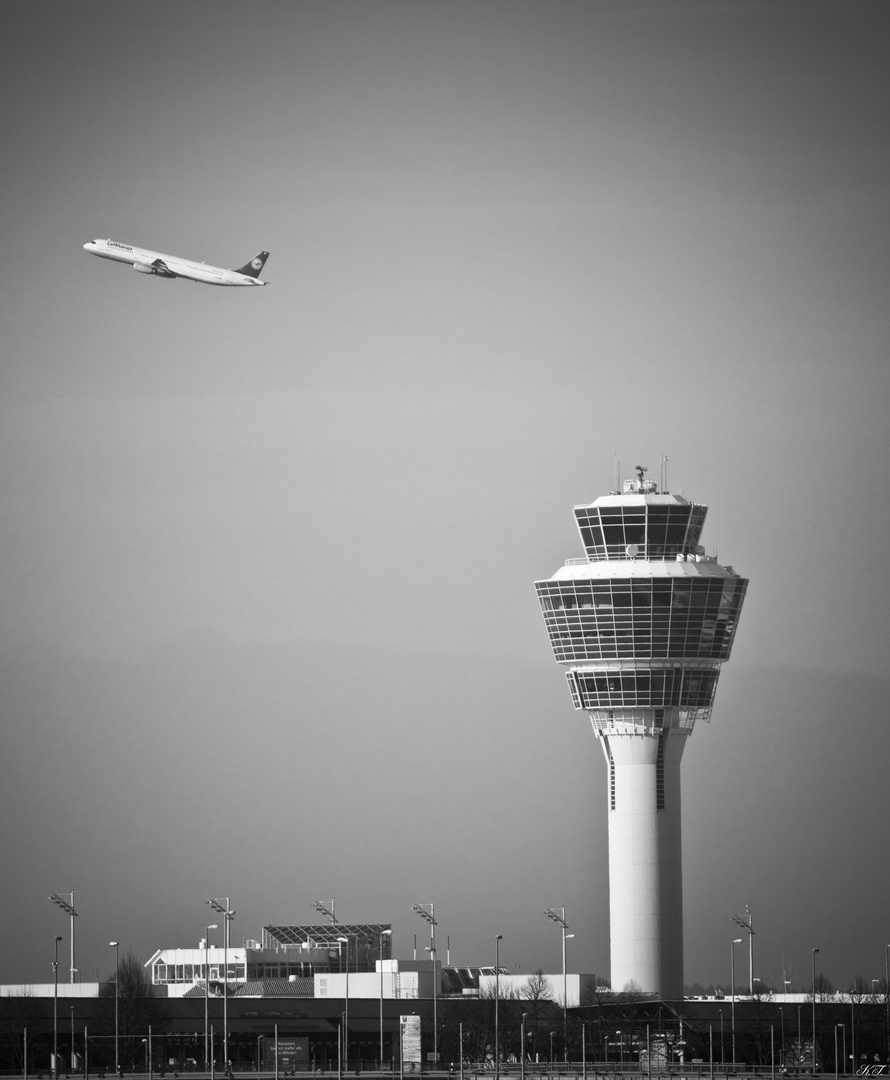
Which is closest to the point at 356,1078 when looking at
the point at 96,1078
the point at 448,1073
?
the point at 448,1073

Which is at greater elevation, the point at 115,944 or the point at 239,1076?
the point at 115,944

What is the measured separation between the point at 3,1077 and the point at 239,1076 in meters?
21.1

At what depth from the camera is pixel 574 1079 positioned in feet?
634

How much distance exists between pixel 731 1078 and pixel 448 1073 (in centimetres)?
2563

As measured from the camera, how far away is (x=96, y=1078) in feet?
644

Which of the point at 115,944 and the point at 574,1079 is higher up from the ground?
the point at 115,944

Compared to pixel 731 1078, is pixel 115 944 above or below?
above

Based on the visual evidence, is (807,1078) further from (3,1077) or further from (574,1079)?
(3,1077)

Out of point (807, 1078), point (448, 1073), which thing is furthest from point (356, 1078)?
point (807, 1078)

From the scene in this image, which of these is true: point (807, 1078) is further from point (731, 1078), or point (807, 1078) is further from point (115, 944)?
point (115, 944)

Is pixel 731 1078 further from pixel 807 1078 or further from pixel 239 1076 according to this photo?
pixel 239 1076

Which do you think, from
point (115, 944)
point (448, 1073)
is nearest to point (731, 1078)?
point (448, 1073)

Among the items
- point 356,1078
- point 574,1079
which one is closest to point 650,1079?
point 574,1079

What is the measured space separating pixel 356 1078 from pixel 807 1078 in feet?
134
